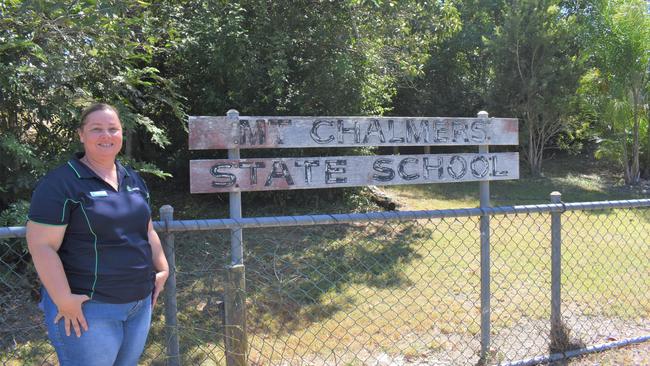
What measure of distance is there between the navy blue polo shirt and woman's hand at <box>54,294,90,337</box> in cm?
6

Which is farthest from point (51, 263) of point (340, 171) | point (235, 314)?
point (340, 171)

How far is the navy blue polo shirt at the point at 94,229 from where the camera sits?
1.86m

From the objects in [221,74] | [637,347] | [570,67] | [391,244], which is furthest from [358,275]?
[570,67]

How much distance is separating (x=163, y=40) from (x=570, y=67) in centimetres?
1043

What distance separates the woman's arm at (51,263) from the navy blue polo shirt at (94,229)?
0.11 feet

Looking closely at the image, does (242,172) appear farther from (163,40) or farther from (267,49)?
(267,49)

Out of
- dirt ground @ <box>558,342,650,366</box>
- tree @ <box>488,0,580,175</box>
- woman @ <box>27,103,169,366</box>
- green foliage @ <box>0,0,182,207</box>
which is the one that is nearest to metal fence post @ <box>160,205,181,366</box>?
woman @ <box>27,103,169,366</box>

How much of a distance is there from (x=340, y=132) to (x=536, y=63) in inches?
462

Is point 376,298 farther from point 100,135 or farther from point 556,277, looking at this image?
point 100,135

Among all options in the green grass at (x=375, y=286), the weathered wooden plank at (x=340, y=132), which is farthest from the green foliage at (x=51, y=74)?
the weathered wooden plank at (x=340, y=132)

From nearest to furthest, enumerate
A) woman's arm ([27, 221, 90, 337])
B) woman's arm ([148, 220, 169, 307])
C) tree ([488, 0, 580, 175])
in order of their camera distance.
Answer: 1. woman's arm ([27, 221, 90, 337])
2. woman's arm ([148, 220, 169, 307])
3. tree ([488, 0, 580, 175])

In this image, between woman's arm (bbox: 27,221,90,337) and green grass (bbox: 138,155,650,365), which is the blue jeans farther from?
green grass (bbox: 138,155,650,365)

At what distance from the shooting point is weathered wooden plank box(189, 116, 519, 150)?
10.2 feet

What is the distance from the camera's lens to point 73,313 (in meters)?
1.88
